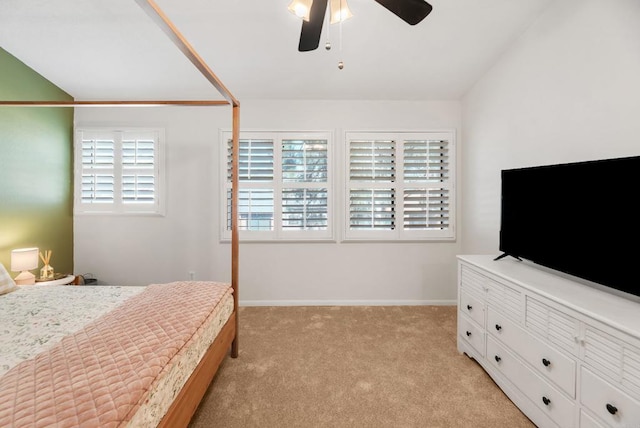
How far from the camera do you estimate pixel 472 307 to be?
201cm

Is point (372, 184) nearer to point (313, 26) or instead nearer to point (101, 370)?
point (313, 26)

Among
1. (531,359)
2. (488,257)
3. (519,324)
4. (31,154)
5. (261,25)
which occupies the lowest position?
(531,359)

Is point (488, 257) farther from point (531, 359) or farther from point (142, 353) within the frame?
point (142, 353)

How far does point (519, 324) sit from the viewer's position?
1.56m

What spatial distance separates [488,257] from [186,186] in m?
3.22

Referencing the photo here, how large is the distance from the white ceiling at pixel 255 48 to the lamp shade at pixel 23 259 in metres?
1.78

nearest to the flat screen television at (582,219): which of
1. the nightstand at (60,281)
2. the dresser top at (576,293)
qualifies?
the dresser top at (576,293)

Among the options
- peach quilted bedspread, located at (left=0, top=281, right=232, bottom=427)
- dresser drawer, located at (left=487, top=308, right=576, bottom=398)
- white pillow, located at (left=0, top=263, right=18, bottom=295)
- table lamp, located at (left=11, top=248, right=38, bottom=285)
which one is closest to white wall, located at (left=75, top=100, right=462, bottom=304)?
table lamp, located at (left=11, top=248, right=38, bottom=285)

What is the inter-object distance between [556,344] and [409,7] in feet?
6.08

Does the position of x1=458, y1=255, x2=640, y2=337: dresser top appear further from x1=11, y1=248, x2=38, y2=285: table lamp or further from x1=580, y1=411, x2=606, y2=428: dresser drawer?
x1=11, y1=248, x2=38, y2=285: table lamp

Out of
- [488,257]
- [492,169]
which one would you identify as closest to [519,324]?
[488,257]

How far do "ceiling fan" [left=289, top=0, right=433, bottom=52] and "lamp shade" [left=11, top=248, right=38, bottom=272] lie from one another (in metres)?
3.03

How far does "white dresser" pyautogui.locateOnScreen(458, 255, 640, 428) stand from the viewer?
1055mm

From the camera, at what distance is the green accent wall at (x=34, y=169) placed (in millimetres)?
2408
